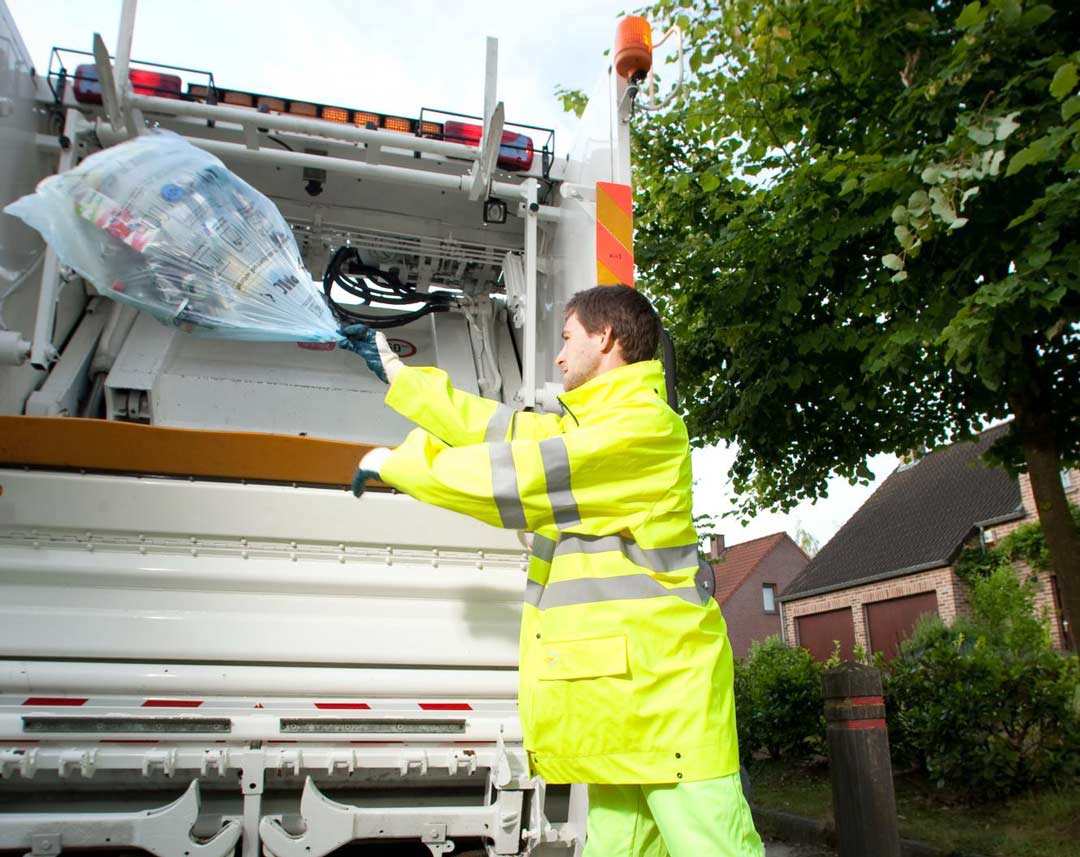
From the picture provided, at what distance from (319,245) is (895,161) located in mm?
2515

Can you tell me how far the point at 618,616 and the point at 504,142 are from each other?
2.08 meters

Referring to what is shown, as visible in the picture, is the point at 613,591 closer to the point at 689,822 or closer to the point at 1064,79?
the point at 689,822

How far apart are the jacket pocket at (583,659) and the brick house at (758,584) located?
31.9 metres

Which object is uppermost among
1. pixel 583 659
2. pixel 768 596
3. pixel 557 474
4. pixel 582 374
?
pixel 768 596

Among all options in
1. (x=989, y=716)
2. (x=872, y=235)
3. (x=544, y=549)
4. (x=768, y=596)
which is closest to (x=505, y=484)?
(x=544, y=549)

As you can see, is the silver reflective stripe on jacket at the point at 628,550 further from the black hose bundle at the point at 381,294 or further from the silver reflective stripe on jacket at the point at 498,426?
the black hose bundle at the point at 381,294

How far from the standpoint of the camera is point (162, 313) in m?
2.33

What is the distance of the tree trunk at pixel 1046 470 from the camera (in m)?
4.90

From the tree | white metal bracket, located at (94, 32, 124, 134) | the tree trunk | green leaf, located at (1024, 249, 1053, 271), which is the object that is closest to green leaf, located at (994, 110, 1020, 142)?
the tree

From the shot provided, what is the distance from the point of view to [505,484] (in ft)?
5.32

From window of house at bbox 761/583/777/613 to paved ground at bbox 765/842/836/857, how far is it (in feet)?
95.2

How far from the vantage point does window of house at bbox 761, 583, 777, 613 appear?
33688mm

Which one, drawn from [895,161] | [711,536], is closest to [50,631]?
[895,161]

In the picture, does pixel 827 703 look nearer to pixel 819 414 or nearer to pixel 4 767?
pixel 819 414
